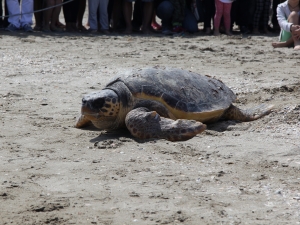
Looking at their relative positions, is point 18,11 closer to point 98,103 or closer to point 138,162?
point 98,103

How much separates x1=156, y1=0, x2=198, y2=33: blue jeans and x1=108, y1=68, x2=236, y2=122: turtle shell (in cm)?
564

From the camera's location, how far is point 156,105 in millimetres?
4781

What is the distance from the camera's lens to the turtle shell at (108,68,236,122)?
477 centimetres

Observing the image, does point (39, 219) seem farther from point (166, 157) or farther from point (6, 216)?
point (166, 157)

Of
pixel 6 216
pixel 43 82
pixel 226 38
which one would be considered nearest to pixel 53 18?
pixel 226 38

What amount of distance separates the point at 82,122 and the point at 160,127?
74 centimetres

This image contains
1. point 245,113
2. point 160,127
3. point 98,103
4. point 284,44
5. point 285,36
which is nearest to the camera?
point 160,127

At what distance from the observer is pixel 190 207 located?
316 centimetres

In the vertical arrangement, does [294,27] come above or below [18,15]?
→ below

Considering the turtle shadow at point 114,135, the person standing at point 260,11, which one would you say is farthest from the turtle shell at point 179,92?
the person standing at point 260,11

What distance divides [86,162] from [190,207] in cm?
105

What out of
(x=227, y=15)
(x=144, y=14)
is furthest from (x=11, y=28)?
(x=227, y=15)

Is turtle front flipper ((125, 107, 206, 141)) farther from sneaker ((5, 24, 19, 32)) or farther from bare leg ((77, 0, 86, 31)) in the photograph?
bare leg ((77, 0, 86, 31))

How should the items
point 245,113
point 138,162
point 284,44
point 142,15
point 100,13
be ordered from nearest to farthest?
1. point 138,162
2. point 245,113
3. point 284,44
4. point 100,13
5. point 142,15
